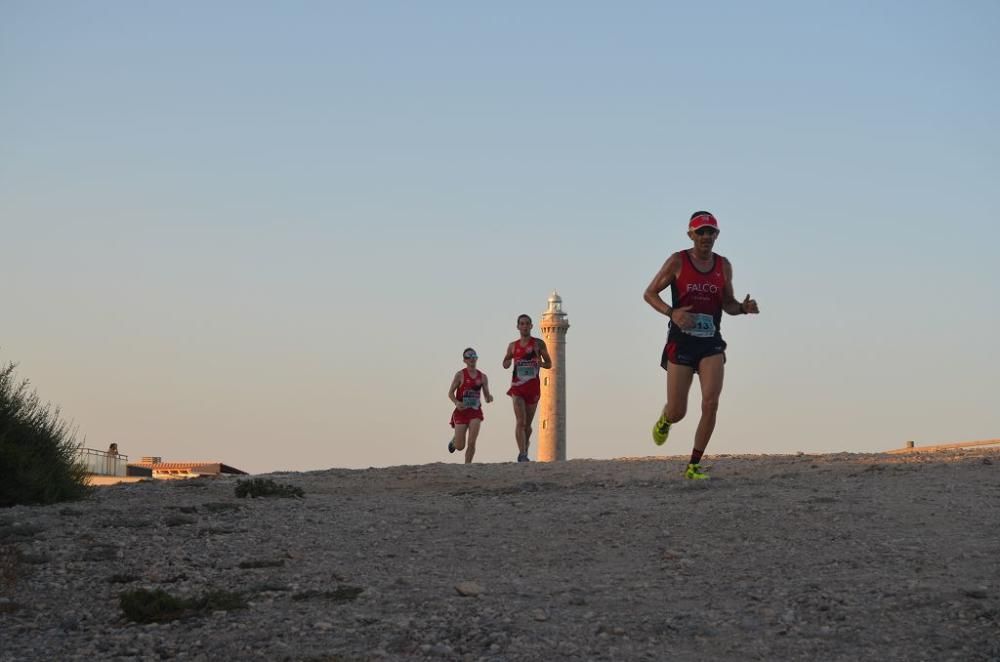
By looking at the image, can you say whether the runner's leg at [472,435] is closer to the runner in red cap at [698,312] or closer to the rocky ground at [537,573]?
the rocky ground at [537,573]

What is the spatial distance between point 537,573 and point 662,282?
15.0 ft

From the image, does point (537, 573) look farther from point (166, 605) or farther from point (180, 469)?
point (180, 469)

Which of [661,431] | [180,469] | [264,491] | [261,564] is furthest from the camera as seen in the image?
[180,469]

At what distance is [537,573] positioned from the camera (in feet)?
24.7

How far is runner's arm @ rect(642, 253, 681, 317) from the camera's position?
11438 millimetres

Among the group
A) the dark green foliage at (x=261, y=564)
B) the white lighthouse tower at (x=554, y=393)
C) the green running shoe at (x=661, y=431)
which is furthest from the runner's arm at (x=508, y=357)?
the white lighthouse tower at (x=554, y=393)

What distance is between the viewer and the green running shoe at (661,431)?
12.1 meters

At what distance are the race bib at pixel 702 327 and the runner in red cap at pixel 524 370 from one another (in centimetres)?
711

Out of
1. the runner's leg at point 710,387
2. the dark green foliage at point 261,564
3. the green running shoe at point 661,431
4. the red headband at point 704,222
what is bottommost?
the dark green foliage at point 261,564

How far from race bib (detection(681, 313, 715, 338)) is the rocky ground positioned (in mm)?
1375

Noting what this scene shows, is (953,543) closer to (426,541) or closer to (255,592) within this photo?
(426,541)

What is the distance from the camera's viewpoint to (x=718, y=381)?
36.6 ft

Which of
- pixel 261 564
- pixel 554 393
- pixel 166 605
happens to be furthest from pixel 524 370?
pixel 554 393

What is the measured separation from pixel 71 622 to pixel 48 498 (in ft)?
16.6
